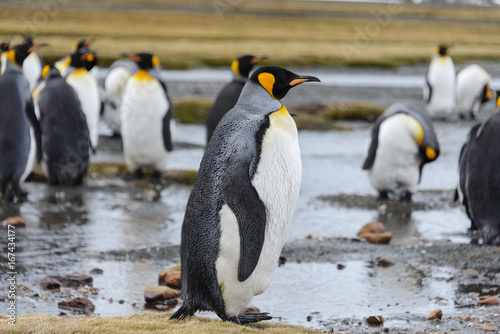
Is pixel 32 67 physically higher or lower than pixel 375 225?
higher

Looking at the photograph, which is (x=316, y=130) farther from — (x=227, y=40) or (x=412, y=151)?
(x=227, y=40)

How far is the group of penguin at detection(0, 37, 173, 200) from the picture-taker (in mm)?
8078

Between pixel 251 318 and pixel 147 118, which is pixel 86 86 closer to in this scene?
pixel 147 118

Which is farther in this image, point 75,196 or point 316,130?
point 316,130

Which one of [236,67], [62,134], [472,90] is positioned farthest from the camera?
[472,90]

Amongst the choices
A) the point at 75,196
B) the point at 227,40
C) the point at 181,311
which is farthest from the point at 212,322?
the point at 227,40

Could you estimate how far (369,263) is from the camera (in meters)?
5.87

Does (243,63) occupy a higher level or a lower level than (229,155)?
higher

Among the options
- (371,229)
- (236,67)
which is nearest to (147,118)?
(236,67)

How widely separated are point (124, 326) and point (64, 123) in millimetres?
5891

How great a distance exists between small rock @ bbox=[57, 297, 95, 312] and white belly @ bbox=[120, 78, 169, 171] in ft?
16.5

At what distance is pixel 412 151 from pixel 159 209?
10.3 feet

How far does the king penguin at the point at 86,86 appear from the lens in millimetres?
10562

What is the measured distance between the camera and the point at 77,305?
4.62 meters
